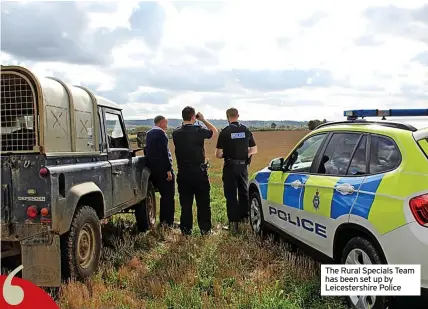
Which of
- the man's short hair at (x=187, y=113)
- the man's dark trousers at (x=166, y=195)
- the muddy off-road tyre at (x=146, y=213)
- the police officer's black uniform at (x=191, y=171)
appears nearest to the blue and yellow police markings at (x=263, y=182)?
the police officer's black uniform at (x=191, y=171)

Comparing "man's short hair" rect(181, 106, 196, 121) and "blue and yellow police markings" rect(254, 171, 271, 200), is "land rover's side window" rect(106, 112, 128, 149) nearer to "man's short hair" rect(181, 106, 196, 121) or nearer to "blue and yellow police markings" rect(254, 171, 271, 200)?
"man's short hair" rect(181, 106, 196, 121)

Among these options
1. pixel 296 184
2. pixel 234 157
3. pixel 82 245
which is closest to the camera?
pixel 82 245

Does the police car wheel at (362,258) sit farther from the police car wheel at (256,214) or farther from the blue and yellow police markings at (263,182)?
the police car wheel at (256,214)

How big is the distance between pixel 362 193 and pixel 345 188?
236 mm

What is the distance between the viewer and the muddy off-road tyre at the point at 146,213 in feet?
23.9

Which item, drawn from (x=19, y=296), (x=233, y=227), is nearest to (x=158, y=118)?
(x=233, y=227)

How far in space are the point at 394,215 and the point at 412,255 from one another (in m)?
0.30

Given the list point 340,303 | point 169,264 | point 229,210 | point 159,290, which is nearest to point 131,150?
point 229,210

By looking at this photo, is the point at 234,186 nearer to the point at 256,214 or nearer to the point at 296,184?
the point at 256,214

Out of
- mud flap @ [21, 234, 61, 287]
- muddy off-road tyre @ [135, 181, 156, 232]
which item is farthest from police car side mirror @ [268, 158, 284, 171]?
mud flap @ [21, 234, 61, 287]

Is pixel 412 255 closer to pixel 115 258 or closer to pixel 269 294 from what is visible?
pixel 269 294

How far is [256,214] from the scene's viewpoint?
22.0 ft

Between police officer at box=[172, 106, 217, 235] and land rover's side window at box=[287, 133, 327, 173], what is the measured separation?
5.03ft

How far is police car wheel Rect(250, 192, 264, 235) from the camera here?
6.48 metres
